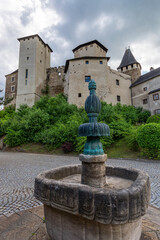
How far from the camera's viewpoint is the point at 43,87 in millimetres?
34875

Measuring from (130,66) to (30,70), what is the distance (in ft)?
81.7

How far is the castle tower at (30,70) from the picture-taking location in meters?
31.8

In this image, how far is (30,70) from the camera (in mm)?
32625

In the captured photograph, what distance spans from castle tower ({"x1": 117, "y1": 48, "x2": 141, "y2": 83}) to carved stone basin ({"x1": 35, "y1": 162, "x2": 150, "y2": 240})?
34202 millimetres

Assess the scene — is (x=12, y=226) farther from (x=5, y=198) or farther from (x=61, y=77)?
(x=61, y=77)

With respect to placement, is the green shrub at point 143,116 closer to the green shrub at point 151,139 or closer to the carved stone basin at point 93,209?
the green shrub at point 151,139

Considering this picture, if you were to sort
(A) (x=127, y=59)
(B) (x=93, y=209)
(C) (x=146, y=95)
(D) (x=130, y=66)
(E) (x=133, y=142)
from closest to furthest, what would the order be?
1. (B) (x=93, y=209)
2. (E) (x=133, y=142)
3. (C) (x=146, y=95)
4. (D) (x=130, y=66)
5. (A) (x=127, y=59)

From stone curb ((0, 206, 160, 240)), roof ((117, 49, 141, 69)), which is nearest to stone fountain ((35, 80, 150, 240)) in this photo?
stone curb ((0, 206, 160, 240))

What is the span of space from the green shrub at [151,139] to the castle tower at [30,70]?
27.1 meters

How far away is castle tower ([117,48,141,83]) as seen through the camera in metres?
32.1

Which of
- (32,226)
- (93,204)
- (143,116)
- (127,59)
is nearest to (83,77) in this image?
(143,116)

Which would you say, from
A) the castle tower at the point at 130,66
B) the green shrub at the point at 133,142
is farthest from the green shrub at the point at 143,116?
the green shrub at the point at 133,142

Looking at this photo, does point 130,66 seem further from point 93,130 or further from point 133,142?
point 93,130

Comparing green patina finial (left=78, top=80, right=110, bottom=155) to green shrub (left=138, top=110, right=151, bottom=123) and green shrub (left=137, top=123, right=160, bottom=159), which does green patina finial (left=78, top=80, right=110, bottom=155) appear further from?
green shrub (left=138, top=110, right=151, bottom=123)
